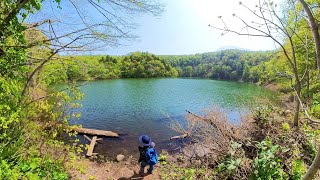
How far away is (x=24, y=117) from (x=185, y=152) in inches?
308

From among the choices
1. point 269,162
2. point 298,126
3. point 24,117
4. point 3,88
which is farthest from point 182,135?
point 3,88

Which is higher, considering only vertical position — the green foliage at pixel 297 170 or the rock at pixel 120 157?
the green foliage at pixel 297 170

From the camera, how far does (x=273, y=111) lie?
9188mm

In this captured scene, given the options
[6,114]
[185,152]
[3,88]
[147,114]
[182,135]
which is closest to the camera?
[3,88]

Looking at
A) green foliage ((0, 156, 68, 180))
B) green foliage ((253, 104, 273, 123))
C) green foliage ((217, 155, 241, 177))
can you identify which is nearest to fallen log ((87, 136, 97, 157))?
green foliage ((0, 156, 68, 180))

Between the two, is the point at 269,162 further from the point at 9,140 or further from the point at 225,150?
the point at 9,140

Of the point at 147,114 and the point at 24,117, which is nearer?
the point at 24,117

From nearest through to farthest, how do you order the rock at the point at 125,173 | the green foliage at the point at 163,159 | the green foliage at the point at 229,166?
1. the green foliage at the point at 229,166
2. the rock at the point at 125,173
3. the green foliage at the point at 163,159

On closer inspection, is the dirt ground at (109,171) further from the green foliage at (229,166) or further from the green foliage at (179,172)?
the green foliage at (229,166)

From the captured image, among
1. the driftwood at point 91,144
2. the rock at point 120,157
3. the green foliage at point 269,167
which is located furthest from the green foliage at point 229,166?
the driftwood at point 91,144

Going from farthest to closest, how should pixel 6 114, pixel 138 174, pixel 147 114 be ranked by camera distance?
pixel 147 114, pixel 138 174, pixel 6 114

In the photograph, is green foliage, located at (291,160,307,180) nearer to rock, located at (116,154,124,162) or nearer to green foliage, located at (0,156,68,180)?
green foliage, located at (0,156,68,180)

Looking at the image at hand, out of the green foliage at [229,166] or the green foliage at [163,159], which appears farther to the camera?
the green foliage at [163,159]

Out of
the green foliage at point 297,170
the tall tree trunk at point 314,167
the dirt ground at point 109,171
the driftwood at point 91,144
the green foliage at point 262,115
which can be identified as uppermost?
the tall tree trunk at point 314,167
